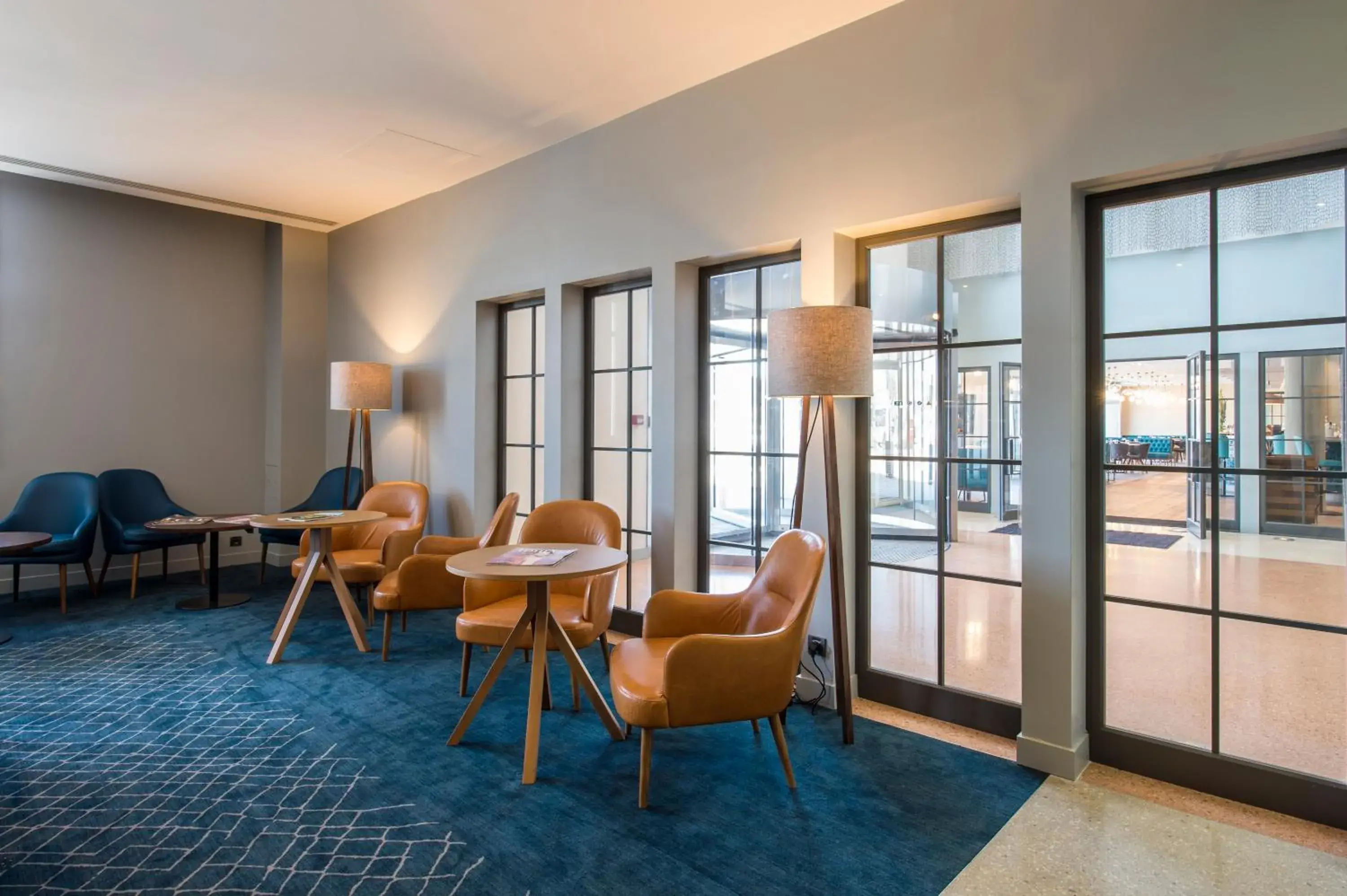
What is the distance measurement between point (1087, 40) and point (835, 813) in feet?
9.52

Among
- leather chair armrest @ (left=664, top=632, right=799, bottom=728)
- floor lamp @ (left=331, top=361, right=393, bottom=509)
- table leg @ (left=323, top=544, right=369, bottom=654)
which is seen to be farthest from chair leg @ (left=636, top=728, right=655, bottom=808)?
floor lamp @ (left=331, top=361, right=393, bottom=509)

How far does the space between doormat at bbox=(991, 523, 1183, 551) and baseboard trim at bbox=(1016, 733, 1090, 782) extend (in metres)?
0.76

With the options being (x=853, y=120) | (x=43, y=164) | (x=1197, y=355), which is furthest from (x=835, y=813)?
(x=43, y=164)

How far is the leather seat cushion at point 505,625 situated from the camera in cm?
319

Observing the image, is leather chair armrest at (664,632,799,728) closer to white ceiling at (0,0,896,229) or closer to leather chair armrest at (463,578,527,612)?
leather chair armrest at (463,578,527,612)

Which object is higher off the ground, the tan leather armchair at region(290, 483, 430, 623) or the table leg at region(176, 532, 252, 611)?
the tan leather armchair at region(290, 483, 430, 623)

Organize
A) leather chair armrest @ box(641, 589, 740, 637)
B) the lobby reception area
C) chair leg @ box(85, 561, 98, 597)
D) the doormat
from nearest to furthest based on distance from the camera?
1. the lobby reception area
2. the doormat
3. leather chair armrest @ box(641, 589, 740, 637)
4. chair leg @ box(85, 561, 98, 597)

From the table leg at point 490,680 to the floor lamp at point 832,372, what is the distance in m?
1.32

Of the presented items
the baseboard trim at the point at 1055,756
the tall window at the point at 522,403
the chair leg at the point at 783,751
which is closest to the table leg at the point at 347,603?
the tall window at the point at 522,403

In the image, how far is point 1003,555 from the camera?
10.1ft

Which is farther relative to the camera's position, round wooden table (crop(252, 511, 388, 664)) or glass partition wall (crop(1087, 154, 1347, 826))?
round wooden table (crop(252, 511, 388, 664))

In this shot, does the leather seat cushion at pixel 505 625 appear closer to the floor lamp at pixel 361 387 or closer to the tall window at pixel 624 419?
the tall window at pixel 624 419

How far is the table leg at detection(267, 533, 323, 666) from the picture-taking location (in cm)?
400

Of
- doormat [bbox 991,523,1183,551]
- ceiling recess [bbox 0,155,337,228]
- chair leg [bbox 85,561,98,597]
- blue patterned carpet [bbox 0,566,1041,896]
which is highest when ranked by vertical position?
ceiling recess [bbox 0,155,337,228]
